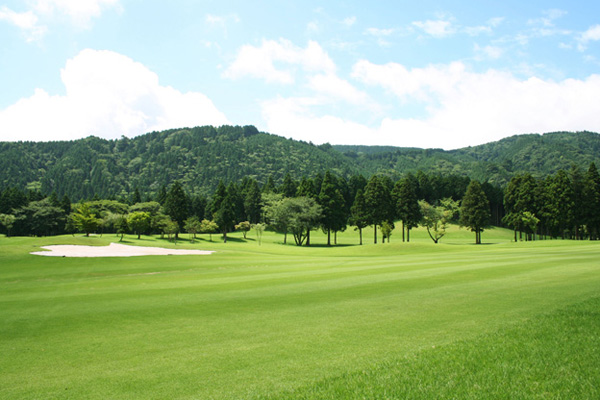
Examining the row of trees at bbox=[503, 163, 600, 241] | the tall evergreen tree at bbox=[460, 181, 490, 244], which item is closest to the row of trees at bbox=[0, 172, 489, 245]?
the tall evergreen tree at bbox=[460, 181, 490, 244]

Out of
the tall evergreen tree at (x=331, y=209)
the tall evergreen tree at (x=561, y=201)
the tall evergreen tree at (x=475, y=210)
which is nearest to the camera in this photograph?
the tall evergreen tree at (x=561, y=201)

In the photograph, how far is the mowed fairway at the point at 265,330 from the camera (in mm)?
6359

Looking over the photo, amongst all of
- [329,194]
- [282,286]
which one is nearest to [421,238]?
[329,194]

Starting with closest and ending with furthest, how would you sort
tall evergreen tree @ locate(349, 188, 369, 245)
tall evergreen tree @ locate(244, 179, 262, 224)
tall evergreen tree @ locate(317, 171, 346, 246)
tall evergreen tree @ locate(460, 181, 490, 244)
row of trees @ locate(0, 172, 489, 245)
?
1. row of trees @ locate(0, 172, 489, 245)
2. tall evergreen tree @ locate(317, 171, 346, 246)
3. tall evergreen tree @ locate(460, 181, 490, 244)
4. tall evergreen tree @ locate(349, 188, 369, 245)
5. tall evergreen tree @ locate(244, 179, 262, 224)

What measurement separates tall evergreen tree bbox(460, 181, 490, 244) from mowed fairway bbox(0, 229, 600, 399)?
6196cm

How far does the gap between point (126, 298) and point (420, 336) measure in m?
11.0

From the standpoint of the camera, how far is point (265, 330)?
30.8ft

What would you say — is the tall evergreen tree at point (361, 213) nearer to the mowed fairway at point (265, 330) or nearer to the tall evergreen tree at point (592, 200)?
the tall evergreen tree at point (592, 200)

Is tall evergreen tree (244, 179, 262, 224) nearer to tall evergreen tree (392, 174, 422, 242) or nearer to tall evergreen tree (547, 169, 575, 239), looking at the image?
tall evergreen tree (392, 174, 422, 242)

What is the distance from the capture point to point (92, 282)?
19.3m

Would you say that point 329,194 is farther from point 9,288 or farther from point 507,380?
point 507,380

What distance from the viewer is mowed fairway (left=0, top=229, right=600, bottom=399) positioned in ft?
20.9

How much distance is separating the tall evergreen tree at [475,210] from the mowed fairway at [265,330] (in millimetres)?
61964

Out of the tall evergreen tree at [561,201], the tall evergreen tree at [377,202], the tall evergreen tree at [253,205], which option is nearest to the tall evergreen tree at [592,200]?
the tall evergreen tree at [561,201]
